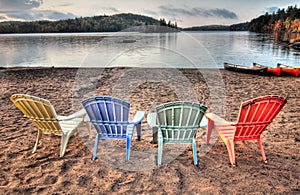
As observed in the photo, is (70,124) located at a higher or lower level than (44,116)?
lower

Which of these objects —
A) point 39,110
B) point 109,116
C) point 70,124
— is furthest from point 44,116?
point 109,116

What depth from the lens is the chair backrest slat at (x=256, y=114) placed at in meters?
2.99

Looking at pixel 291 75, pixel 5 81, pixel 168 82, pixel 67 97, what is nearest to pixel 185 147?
pixel 67 97

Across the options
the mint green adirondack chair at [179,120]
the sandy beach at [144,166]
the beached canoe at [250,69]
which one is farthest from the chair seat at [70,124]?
the beached canoe at [250,69]

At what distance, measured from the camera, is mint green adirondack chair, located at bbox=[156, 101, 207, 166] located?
10.0ft

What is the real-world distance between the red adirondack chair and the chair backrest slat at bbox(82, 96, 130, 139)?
4.28 ft

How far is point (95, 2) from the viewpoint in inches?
1145

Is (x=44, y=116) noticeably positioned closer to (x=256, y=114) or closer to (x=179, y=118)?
(x=179, y=118)

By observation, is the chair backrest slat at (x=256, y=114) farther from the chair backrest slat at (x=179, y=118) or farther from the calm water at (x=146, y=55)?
the calm water at (x=146, y=55)

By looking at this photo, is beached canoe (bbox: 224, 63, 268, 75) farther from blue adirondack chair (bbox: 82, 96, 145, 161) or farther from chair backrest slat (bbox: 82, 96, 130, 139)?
chair backrest slat (bbox: 82, 96, 130, 139)

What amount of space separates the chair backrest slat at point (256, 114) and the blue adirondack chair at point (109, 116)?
139cm

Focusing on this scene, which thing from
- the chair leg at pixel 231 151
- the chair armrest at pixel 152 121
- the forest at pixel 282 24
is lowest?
the chair leg at pixel 231 151

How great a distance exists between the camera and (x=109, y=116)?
3.25 meters

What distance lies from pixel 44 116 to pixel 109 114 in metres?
0.92
